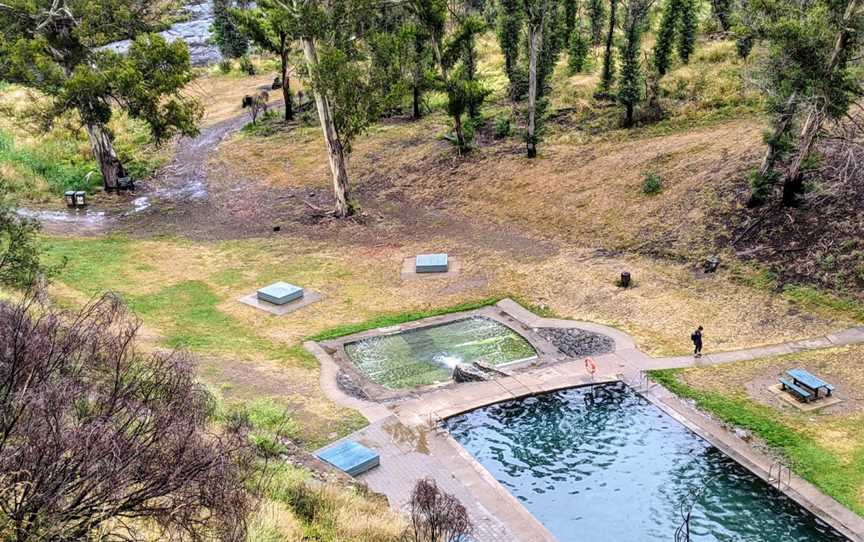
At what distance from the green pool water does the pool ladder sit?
8004 mm

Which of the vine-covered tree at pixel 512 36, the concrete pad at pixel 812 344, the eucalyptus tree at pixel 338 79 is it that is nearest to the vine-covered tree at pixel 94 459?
the concrete pad at pixel 812 344

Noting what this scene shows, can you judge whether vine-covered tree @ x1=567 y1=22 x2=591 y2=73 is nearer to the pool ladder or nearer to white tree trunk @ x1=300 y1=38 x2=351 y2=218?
white tree trunk @ x1=300 y1=38 x2=351 y2=218

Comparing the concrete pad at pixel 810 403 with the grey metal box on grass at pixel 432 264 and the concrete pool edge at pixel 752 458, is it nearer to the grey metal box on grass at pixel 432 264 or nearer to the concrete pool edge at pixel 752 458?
the concrete pool edge at pixel 752 458

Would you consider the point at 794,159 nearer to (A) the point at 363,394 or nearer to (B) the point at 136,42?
(A) the point at 363,394

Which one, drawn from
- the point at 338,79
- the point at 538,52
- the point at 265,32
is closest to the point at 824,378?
the point at 338,79

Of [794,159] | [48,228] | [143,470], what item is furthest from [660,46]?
[143,470]

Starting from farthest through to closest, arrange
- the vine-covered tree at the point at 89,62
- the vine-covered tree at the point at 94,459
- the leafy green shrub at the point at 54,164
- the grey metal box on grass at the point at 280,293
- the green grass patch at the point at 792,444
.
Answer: the leafy green shrub at the point at 54,164 → the vine-covered tree at the point at 89,62 → the grey metal box on grass at the point at 280,293 → the green grass patch at the point at 792,444 → the vine-covered tree at the point at 94,459

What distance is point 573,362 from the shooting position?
21.4 metres

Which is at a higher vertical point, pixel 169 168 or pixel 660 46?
pixel 660 46

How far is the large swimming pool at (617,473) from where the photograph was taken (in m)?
14.5

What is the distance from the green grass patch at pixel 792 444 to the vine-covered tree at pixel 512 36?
3011 cm

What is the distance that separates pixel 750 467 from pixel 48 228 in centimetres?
3230

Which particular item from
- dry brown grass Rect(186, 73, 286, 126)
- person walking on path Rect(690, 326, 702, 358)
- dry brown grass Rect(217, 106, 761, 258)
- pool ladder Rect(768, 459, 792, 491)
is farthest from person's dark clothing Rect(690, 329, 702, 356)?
dry brown grass Rect(186, 73, 286, 126)

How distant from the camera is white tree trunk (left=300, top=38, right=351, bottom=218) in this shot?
32.6 metres
